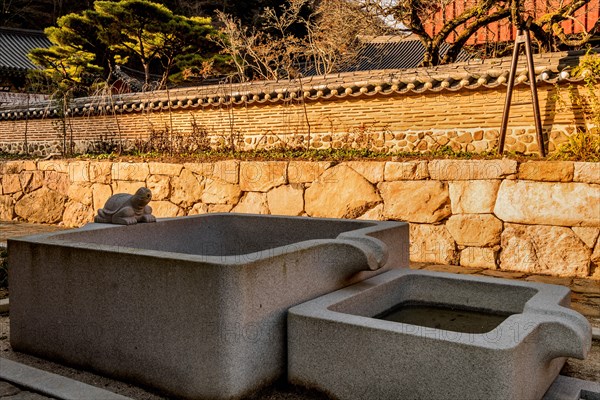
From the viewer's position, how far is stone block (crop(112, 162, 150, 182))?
9.33 meters

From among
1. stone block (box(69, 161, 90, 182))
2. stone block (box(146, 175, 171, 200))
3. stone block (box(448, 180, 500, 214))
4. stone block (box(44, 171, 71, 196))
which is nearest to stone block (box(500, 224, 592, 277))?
stone block (box(448, 180, 500, 214))

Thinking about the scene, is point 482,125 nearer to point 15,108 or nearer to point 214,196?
point 214,196

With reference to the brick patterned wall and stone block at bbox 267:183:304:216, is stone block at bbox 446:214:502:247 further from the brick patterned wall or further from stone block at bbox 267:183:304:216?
stone block at bbox 267:183:304:216

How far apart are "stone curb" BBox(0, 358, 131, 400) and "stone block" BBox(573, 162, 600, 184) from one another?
498cm

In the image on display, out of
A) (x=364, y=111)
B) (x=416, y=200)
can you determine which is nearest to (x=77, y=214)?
(x=364, y=111)

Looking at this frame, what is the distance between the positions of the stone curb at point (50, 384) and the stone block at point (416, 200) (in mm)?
4686

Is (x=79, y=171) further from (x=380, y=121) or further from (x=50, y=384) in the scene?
(x=50, y=384)

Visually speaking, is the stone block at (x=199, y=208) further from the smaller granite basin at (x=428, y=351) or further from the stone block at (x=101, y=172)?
the smaller granite basin at (x=428, y=351)

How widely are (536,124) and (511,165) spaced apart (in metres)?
0.72

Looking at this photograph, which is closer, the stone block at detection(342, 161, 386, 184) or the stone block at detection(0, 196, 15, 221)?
the stone block at detection(342, 161, 386, 184)

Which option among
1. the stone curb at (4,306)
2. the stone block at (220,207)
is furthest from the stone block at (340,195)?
the stone curb at (4,306)

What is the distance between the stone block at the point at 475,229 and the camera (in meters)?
6.43

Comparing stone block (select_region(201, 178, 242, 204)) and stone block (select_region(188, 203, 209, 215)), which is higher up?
stone block (select_region(201, 178, 242, 204))

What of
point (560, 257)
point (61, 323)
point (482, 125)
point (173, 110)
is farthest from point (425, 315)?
point (173, 110)
